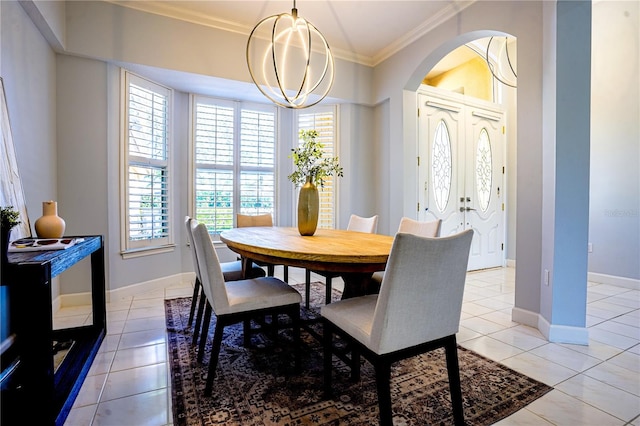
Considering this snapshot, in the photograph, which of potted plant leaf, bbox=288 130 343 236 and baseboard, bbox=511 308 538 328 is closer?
potted plant leaf, bbox=288 130 343 236

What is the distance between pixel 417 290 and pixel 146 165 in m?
3.39

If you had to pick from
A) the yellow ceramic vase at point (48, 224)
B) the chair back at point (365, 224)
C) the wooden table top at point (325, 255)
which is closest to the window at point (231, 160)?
the chair back at point (365, 224)

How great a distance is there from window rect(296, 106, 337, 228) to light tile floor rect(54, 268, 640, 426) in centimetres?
207

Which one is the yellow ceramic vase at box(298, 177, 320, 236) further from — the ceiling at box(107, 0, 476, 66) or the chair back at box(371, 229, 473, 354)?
→ the ceiling at box(107, 0, 476, 66)

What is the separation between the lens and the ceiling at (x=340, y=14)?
3139 millimetres

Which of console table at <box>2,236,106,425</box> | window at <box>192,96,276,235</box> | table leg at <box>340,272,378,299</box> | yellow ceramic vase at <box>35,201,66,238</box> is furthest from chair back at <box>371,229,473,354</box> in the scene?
window at <box>192,96,276,235</box>

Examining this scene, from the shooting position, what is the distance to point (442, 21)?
332cm

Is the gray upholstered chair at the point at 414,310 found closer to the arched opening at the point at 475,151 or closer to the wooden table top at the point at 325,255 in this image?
→ the wooden table top at the point at 325,255

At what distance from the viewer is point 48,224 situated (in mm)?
1978

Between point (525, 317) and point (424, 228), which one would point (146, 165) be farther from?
point (525, 317)

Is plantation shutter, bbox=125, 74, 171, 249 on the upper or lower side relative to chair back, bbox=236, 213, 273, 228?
upper

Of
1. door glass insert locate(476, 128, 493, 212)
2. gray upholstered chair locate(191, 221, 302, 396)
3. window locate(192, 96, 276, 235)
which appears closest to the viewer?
gray upholstered chair locate(191, 221, 302, 396)

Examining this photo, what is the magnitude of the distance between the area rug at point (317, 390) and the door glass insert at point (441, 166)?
2614 millimetres

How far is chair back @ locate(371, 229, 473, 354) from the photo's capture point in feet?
3.86
